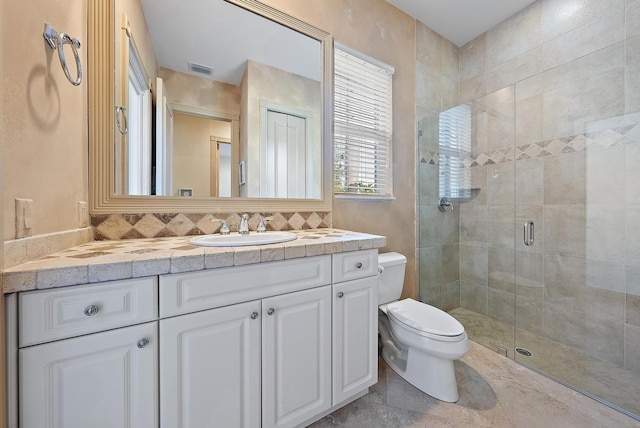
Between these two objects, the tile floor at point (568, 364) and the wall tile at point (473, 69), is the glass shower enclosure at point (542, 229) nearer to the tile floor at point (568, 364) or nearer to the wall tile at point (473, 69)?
the tile floor at point (568, 364)

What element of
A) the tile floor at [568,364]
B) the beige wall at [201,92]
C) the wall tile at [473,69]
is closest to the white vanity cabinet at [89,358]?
the beige wall at [201,92]

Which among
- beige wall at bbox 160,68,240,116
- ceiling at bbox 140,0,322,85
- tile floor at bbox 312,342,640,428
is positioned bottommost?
tile floor at bbox 312,342,640,428

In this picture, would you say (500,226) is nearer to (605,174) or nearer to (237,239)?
(605,174)

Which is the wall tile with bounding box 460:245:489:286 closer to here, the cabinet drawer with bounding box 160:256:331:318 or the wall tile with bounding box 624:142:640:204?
the wall tile with bounding box 624:142:640:204

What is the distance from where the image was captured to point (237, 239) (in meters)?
1.26

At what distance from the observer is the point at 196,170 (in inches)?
51.5

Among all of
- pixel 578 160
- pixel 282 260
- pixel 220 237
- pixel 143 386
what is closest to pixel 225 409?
pixel 143 386

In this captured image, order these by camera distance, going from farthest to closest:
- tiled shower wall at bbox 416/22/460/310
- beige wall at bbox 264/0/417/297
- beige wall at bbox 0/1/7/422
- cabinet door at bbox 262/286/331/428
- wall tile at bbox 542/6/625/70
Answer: tiled shower wall at bbox 416/22/460/310 → beige wall at bbox 264/0/417/297 → wall tile at bbox 542/6/625/70 → cabinet door at bbox 262/286/331/428 → beige wall at bbox 0/1/7/422

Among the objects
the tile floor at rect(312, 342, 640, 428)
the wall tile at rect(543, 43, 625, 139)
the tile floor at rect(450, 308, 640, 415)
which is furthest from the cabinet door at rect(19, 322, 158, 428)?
the wall tile at rect(543, 43, 625, 139)

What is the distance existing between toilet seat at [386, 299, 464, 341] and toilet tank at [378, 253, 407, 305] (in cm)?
7

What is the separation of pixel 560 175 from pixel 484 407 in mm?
1732

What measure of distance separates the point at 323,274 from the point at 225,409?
24.2 inches

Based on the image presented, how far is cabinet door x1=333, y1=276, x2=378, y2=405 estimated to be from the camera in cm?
117

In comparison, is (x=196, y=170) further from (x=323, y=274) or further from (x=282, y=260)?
(x=323, y=274)
